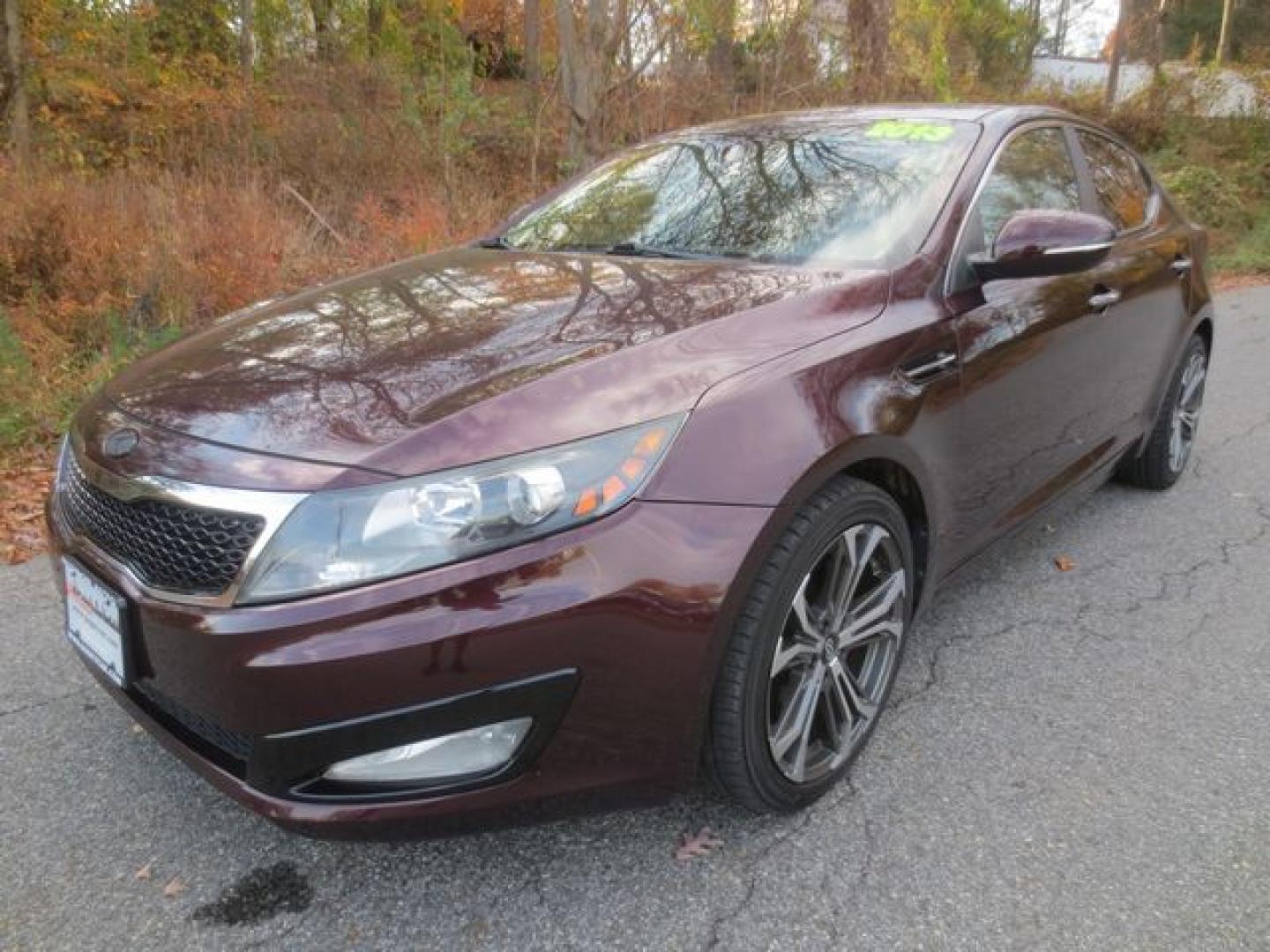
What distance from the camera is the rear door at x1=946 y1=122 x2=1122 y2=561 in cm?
250

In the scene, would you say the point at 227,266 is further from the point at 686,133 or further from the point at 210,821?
the point at 210,821

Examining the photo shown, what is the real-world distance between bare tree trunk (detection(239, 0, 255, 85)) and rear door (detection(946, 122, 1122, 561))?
10758 millimetres

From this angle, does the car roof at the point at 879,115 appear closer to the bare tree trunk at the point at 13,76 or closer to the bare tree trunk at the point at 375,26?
the bare tree trunk at the point at 13,76

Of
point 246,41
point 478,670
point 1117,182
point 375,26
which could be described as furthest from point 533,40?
point 478,670

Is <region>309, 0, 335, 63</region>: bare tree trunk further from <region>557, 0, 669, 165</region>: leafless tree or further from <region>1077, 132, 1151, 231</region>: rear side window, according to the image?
<region>1077, 132, 1151, 231</region>: rear side window

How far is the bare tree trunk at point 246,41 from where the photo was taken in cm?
1166

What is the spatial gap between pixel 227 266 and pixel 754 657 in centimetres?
548

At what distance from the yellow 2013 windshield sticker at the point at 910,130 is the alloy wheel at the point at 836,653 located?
1.30 metres

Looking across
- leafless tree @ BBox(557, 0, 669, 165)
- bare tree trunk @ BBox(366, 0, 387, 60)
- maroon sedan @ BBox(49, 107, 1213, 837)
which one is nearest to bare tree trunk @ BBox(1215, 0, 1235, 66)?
bare tree trunk @ BBox(366, 0, 387, 60)

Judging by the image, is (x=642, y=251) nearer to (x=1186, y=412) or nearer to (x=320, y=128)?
(x=1186, y=412)

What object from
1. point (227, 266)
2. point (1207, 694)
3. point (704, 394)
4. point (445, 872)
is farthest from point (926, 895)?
point (227, 266)

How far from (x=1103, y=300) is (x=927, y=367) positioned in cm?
114

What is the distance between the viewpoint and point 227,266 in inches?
245

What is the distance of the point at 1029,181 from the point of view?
118 inches
